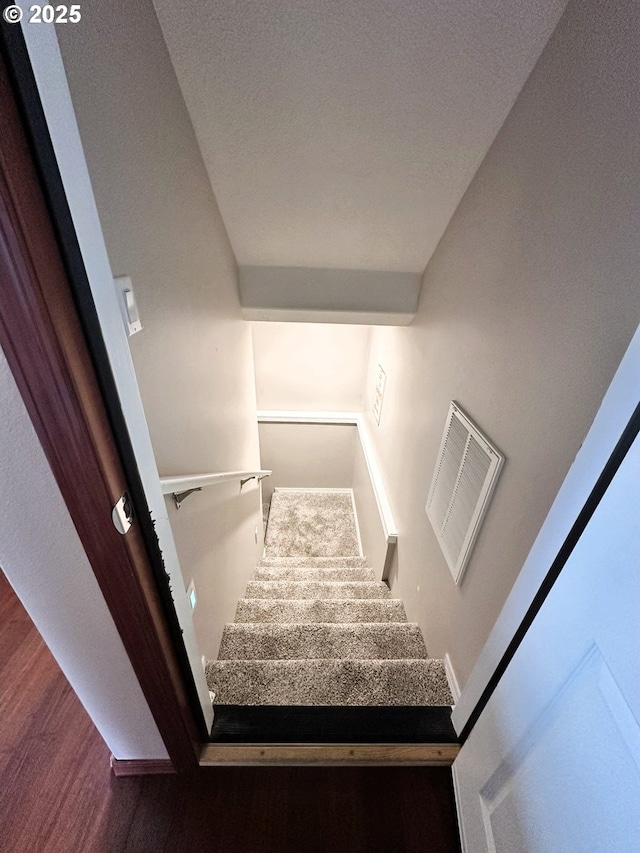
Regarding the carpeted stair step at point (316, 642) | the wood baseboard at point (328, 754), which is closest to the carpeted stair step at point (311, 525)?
the carpeted stair step at point (316, 642)

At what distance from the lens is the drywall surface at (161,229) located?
2.17 feet

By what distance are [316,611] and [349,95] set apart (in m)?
2.55

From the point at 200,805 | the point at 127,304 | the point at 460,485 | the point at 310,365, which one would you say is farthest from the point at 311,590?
the point at 310,365

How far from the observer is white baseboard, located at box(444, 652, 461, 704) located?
4.49ft

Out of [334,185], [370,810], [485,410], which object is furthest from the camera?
[334,185]

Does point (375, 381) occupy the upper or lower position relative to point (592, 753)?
lower

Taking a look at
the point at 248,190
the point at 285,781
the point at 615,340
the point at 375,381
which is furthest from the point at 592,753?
the point at 375,381

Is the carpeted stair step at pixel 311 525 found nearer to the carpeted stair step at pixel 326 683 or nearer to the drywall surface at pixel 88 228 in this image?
the carpeted stair step at pixel 326 683

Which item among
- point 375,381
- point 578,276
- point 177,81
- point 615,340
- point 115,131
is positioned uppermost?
point 177,81

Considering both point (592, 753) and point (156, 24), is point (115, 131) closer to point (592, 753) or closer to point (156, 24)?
point (156, 24)

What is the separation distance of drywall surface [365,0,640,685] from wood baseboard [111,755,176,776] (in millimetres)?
1125

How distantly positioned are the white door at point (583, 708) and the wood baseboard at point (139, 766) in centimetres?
100

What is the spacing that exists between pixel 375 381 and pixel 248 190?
Result: 2.46 metres

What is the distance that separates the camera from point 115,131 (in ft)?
2.34
